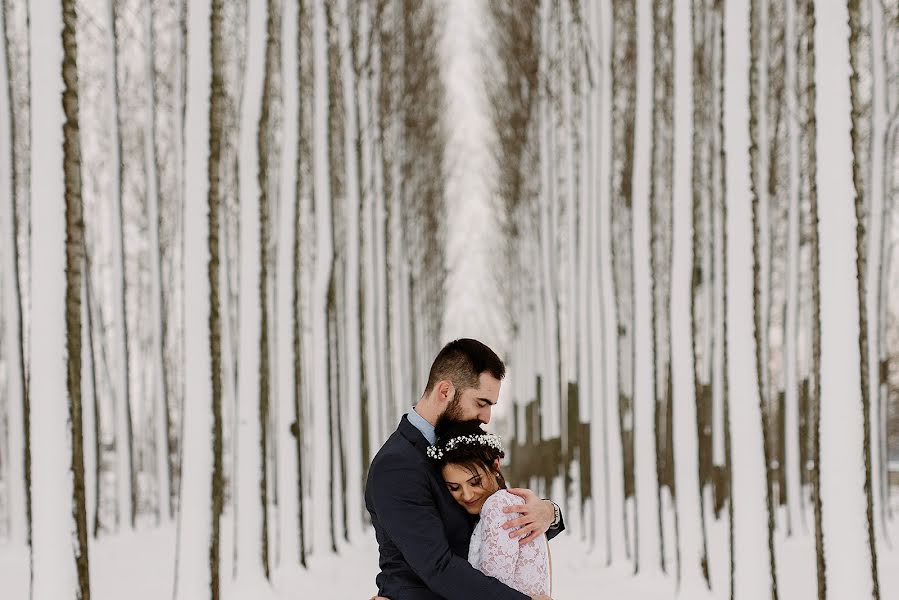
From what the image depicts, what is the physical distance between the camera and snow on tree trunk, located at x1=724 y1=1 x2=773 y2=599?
19.9ft

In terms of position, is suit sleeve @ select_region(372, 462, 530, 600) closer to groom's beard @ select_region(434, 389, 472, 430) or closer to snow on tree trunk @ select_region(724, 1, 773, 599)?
groom's beard @ select_region(434, 389, 472, 430)

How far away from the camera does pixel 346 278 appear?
12.4 metres

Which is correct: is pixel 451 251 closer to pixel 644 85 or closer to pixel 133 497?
pixel 133 497

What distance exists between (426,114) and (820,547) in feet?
56.3

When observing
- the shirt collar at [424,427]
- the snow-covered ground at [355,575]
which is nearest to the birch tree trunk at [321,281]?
the snow-covered ground at [355,575]

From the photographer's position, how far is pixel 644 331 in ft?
30.4

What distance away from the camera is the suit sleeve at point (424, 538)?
246 centimetres

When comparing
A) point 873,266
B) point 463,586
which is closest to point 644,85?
point 873,266

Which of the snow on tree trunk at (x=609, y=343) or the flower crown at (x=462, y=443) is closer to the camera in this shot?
the flower crown at (x=462, y=443)

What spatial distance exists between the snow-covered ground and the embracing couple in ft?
19.0

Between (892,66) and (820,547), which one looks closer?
(820,547)

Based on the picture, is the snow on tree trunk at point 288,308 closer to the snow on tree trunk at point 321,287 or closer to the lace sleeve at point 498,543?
the snow on tree trunk at point 321,287

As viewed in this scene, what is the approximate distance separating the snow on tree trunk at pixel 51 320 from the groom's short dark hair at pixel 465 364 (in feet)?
9.07

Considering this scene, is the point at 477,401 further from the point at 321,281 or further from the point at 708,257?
the point at 708,257
